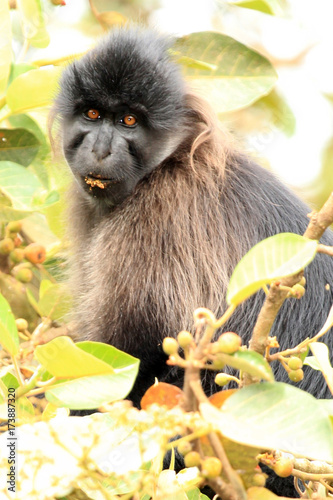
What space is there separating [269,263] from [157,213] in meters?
1.72

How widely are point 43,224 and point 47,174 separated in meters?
0.37

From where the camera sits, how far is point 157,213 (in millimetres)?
2914

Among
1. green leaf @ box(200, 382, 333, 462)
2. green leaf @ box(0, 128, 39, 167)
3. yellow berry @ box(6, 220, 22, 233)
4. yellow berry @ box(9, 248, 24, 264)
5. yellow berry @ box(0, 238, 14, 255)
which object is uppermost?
green leaf @ box(200, 382, 333, 462)

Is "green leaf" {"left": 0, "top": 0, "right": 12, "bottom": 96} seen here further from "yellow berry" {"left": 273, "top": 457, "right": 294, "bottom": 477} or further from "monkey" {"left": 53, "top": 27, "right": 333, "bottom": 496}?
"yellow berry" {"left": 273, "top": 457, "right": 294, "bottom": 477}

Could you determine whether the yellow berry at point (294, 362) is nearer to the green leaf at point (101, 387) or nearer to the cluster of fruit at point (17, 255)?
the green leaf at point (101, 387)

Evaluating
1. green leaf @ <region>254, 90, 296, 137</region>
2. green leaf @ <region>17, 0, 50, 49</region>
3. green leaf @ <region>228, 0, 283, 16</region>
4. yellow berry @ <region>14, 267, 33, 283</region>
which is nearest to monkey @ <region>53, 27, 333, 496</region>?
green leaf @ <region>17, 0, 50, 49</region>

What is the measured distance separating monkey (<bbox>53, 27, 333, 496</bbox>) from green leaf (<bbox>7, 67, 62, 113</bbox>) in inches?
8.6

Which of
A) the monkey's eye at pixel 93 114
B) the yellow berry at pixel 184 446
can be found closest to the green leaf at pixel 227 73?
the monkey's eye at pixel 93 114

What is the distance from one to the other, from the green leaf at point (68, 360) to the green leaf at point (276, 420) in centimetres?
28

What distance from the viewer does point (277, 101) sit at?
4137mm

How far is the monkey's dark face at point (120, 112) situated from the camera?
113 inches

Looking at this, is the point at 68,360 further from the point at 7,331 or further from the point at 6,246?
the point at 6,246

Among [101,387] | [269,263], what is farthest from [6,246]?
[269,263]

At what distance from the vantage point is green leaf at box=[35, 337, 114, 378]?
1.33 metres
